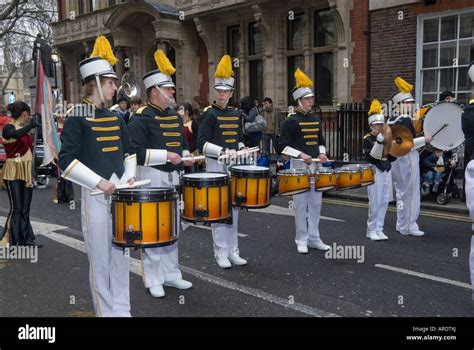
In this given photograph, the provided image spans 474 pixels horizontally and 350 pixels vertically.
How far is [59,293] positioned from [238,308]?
1906mm

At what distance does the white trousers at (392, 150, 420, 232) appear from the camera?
23.9 feet

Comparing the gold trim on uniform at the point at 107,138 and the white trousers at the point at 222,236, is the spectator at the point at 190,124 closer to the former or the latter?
the white trousers at the point at 222,236

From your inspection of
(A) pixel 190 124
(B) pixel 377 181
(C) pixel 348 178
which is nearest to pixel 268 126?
(A) pixel 190 124

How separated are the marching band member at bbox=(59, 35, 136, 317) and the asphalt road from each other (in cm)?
57

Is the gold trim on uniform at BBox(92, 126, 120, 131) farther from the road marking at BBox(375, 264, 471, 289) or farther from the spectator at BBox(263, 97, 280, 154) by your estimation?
the spectator at BBox(263, 97, 280, 154)

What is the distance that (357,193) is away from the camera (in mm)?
10977

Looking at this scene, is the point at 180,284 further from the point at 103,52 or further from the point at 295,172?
the point at 103,52

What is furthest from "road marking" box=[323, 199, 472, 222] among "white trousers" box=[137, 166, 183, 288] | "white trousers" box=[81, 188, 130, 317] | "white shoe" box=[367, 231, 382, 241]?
"white trousers" box=[81, 188, 130, 317]

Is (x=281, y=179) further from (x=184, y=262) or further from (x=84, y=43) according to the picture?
(x=84, y=43)

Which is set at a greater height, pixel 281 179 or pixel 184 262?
pixel 281 179

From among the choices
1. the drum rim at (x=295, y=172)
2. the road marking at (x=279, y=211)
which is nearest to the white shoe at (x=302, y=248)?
the drum rim at (x=295, y=172)

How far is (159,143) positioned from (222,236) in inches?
59.4

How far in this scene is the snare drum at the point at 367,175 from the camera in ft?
21.1
